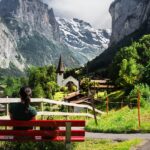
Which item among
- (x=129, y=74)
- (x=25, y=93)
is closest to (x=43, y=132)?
(x=25, y=93)

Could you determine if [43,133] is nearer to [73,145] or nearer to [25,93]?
[25,93]

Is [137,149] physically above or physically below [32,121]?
below

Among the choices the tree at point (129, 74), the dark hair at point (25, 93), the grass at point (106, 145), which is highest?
the tree at point (129, 74)

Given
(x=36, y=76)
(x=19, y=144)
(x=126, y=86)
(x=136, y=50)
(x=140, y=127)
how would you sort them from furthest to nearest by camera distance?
1. (x=36, y=76)
2. (x=136, y=50)
3. (x=126, y=86)
4. (x=140, y=127)
5. (x=19, y=144)

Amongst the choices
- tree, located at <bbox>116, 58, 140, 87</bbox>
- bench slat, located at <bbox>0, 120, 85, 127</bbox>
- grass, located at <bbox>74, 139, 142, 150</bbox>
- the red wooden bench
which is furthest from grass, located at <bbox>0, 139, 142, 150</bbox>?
tree, located at <bbox>116, 58, 140, 87</bbox>

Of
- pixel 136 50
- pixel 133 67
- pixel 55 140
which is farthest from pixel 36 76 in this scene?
pixel 55 140

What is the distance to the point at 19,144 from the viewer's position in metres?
12.9

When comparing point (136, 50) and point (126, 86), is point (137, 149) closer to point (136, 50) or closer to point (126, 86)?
point (126, 86)

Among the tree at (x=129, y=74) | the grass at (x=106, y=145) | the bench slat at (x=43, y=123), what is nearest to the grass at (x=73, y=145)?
the grass at (x=106, y=145)

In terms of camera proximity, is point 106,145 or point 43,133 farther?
point 106,145

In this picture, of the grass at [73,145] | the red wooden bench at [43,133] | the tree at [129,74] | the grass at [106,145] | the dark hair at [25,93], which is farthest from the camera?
the tree at [129,74]

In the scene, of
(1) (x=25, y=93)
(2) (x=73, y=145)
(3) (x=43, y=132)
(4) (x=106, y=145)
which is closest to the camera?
(1) (x=25, y=93)

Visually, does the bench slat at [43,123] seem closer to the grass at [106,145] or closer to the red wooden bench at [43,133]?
the red wooden bench at [43,133]

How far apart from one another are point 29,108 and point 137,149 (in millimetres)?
3406
